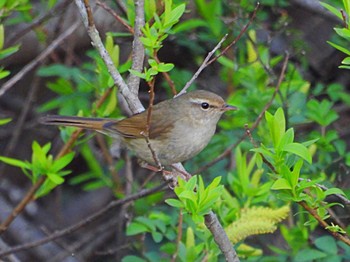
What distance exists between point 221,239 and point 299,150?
685mm

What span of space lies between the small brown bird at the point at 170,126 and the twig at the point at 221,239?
962mm

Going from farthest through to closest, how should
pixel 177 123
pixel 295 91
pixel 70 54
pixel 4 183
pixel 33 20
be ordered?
pixel 4 183 < pixel 70 54 < pixel 33 20 < pixel 295 91 < pixel 177 123

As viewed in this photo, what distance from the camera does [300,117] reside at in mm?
5414

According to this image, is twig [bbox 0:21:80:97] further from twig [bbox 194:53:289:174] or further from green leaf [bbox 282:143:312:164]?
green leaf [bbox 282:143:312:164]

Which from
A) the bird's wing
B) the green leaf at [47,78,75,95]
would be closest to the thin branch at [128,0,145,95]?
the bird's wing

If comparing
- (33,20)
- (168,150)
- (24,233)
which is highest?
(33,20)

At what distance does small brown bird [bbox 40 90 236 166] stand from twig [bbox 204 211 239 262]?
37.9 inches

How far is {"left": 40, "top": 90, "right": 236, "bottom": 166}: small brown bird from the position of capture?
199 inches

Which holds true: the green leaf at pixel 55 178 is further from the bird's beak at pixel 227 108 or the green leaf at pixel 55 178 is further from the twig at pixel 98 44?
the bird's beak at pixel 227 108

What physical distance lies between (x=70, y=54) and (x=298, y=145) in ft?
10.8

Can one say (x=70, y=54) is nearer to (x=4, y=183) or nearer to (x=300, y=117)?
(x=4, y=183)

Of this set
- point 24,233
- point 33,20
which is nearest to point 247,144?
point 33,20

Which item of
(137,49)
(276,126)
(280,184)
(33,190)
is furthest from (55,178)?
(280,184)

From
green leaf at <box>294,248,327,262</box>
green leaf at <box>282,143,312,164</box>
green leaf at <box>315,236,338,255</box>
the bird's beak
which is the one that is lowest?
green leaf at <box>315,236,338,255</box>
